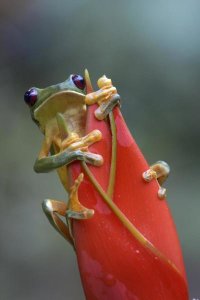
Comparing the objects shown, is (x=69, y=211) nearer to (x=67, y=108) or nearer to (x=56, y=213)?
(x=56, y=213)

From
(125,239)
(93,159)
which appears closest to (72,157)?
(93,159)

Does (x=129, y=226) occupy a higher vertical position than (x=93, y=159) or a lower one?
lower

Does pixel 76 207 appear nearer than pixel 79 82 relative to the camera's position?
Yes

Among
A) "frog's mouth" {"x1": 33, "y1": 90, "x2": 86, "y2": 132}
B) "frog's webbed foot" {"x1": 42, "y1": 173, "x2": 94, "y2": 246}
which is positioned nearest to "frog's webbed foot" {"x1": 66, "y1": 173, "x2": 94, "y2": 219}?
"frog's webbed foot" {"x1": 42, "y1": 173, "x2": 94, "y2": 246}

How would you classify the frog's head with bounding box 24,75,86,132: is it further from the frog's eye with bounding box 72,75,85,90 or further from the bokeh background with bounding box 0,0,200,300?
the bokeh background with bounding box 0,0,200,300

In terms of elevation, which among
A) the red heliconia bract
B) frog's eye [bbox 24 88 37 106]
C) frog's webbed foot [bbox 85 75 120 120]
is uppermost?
frog's eye [bbox 24 88 37 106]

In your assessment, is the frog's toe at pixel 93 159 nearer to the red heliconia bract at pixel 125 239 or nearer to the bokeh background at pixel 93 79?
the red heliconia bract at pixel 125 239
